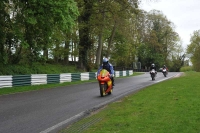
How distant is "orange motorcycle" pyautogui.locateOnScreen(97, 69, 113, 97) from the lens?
12.8m

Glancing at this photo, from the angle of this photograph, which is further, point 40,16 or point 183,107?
point 40,16

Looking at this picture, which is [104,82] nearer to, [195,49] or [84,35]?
[84,35]

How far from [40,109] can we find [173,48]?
71.3m

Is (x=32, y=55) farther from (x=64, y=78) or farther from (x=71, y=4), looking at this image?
(x=71, y=4)

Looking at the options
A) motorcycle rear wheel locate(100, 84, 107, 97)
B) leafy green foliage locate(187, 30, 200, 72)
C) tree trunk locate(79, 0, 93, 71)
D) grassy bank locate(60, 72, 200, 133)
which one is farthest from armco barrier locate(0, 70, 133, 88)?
leafy green foliage locate(187, 30, 200, 72)

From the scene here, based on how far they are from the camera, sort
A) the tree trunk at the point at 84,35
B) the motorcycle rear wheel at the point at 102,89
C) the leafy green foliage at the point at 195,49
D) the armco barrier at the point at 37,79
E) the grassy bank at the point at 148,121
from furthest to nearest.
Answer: the leafy green foliage at the point at 195,49
the tree trunk at the point at 84,35
the armco barrier at the point at 37,79
the motorcycle rear wheel at the point at 102,89
the grassy bank at the point at 148,121

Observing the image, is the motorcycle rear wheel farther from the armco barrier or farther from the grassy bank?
the armco barrier

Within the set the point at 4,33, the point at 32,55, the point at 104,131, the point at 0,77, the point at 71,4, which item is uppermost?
the point at 71,4

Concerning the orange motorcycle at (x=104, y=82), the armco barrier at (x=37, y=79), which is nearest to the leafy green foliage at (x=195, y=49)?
the armco barrier at (x=37, y=79)

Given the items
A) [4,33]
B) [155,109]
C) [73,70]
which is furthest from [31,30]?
[155,109]

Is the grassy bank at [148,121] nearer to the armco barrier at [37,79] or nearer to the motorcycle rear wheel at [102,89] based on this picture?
the motorcycle rear wheel at [102,89]

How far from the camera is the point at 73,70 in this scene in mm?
31297

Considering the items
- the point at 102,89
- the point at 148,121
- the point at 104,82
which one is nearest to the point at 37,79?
the point at 102,89

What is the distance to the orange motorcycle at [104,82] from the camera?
12.8 m
